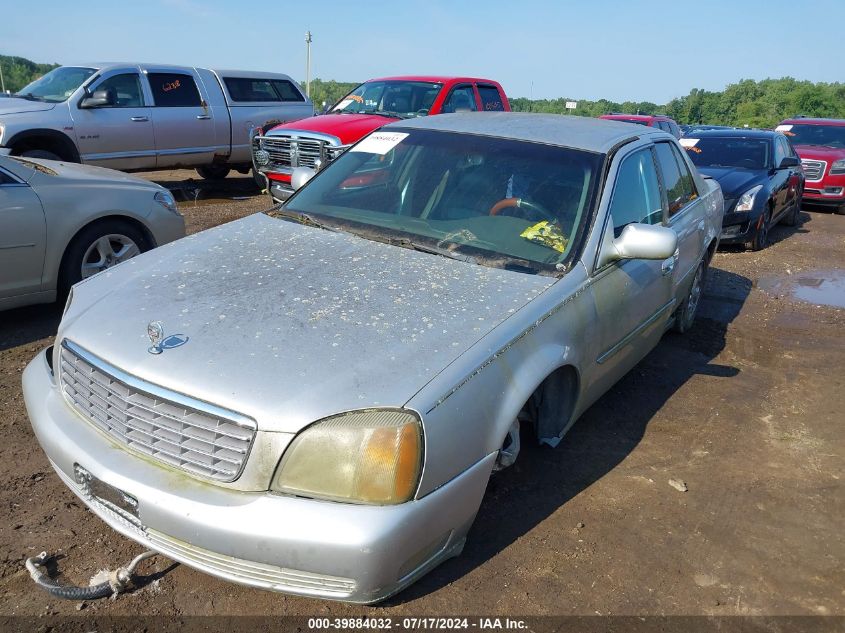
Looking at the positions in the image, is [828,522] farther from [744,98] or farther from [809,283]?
[744,98]

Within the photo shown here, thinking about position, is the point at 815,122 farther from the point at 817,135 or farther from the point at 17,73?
the point at 17,73

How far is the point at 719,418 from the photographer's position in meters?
4.21

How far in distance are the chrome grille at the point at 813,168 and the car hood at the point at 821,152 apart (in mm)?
81

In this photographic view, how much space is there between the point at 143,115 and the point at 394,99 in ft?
12.3

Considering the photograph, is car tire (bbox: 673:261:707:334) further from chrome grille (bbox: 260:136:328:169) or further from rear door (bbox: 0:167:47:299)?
chrome grille (bbox: 260:136:328:169)

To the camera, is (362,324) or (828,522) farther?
(828,522)

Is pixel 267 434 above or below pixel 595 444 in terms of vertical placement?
above

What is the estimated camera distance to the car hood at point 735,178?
889cm

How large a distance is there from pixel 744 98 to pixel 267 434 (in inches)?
3026

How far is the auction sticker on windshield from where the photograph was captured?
412 cm

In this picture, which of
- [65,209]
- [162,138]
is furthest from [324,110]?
[65,209]

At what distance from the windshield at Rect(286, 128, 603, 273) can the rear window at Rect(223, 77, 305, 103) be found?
8549mm

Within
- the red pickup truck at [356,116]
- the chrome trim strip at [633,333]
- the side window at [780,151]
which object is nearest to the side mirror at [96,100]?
the red pickup truck at [356,116]

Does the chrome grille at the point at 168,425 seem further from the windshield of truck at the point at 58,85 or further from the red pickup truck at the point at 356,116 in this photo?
the windshield of truck at the point at 58,85
